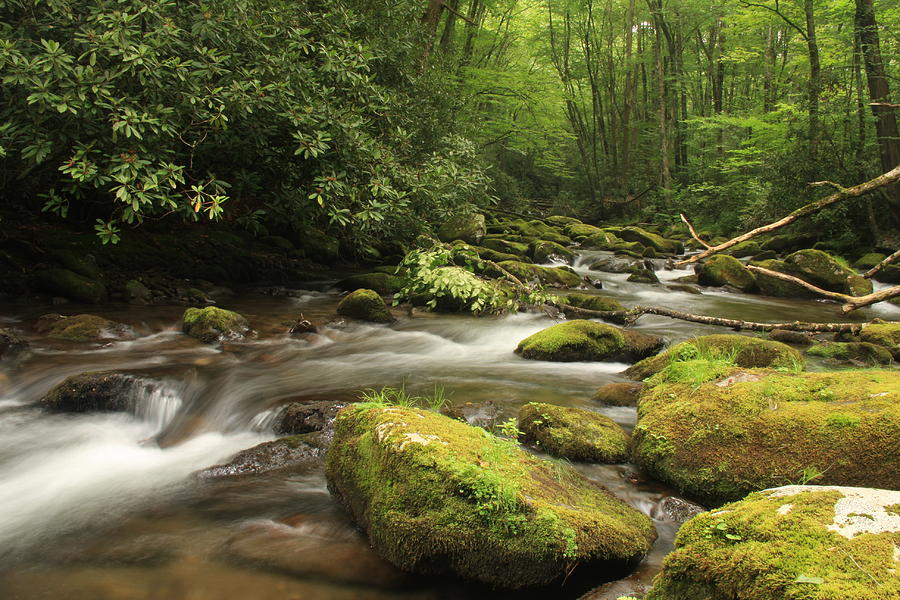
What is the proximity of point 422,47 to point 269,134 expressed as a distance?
6.15m

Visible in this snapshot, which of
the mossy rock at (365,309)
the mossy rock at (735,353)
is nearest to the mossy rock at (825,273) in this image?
the mossy rock at (735,353)

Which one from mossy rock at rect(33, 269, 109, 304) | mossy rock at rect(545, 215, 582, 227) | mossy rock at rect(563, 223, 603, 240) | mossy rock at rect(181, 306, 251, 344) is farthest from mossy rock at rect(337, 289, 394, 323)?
mossy rock at rect(545, 215, 582, 227)

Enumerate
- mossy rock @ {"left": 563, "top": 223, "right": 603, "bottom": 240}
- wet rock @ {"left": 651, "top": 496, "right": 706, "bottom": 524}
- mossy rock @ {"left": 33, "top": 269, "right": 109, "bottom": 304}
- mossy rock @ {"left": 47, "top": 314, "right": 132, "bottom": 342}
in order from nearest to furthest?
wet rock @ {"left": 651, "top": 496, "right": 706, "bottom": 524}
mossy rock @ {"left": 47, "top": 314, "right": 132, "bottom": 342}
mossy rock @ {"left": 33, "top": 269, "right": 109, "bottom": 304}
mossy rock @ {"left": 563, "top": 223, "right": 603, "bottom": 240}

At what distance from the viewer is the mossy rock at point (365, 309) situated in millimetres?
9258

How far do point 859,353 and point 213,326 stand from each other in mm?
8161

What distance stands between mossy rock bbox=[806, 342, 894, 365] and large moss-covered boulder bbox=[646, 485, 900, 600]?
500 centimetres

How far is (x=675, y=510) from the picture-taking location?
3.55 metres

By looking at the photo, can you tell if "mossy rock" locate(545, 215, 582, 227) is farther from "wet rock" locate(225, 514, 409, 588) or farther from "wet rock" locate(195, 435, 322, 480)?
"wet rock" locate(225, 514, 409, 588)

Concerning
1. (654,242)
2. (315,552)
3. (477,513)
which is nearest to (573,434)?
(477,513)

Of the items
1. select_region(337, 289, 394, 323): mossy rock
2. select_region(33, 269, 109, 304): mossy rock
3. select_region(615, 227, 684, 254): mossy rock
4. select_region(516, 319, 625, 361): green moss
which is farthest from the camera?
select_region(615, 227, 684, 254): mossy rock

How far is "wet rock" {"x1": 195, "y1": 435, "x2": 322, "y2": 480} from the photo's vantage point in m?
4.17

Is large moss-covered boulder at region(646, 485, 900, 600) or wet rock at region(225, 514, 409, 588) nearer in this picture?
large moss-covered boulder at region(646, 485, 900, 600)

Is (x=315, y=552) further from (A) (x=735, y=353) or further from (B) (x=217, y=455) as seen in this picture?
(A) (x=735, y=353)

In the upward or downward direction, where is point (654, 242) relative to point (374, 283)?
upward
